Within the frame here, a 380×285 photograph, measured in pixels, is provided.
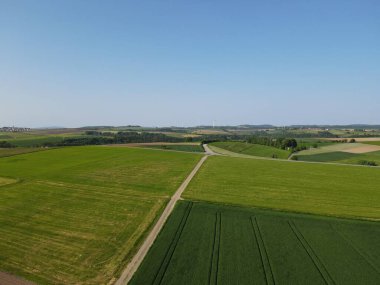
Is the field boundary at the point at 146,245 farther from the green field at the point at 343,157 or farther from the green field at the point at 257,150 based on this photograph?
the green field at the point at 257,150

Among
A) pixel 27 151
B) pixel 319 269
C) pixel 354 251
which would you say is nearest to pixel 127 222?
pixel 319 269

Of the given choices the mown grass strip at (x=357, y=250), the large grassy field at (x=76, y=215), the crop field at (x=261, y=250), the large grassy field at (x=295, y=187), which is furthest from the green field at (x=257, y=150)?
the mown grass strip at (x=357, y=250)

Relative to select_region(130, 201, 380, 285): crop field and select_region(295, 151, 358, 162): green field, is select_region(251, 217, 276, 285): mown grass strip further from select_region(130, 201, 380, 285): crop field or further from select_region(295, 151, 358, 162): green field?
select_region(295, 151, 358, 162): green field

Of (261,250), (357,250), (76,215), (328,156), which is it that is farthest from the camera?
(328,156)

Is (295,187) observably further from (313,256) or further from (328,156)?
(328,156)

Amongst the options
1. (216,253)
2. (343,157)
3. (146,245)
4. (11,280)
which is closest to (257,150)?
(343,157)

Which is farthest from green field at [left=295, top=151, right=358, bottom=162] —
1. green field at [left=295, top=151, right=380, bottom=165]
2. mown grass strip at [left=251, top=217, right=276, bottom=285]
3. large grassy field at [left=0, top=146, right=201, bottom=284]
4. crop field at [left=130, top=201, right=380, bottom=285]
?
mown grass strip at [left=251, top=217, right=276, bottom=285]

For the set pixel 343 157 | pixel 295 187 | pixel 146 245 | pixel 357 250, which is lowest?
pixel 357 250
